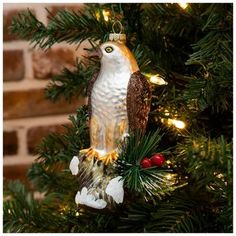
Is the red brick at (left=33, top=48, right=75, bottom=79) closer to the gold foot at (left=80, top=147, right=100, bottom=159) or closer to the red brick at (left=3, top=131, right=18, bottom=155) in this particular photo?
the red brick at (left=3, top=131, right=18, bottom=155)

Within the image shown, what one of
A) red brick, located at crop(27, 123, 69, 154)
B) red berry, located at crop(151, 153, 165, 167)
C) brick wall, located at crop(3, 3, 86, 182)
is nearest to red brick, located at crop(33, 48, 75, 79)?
brick wall, located at crop(3, 3, 86, 182)

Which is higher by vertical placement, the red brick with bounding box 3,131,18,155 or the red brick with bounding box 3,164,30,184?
the red brick with bounding box 3,131,18,155

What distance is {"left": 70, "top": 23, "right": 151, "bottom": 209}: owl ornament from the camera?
0.63 metres

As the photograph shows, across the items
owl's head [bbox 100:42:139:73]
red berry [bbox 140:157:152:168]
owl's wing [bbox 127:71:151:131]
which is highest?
owl's head [bbox 100:42:139:73]

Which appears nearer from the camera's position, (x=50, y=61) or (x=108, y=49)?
(x=108, y=49)

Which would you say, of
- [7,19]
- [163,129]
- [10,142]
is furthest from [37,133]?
[163,129]

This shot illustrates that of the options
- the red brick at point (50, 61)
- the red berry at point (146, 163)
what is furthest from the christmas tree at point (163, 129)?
the red brick at point (50, 61)

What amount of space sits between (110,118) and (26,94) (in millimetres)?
437

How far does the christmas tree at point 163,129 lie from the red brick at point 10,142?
0.68ft

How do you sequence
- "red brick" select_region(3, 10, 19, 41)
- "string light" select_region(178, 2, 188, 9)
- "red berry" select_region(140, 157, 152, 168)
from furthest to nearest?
1. "red brick" select_region(3, 10, 19, 41)
2. "string light" select_region(178, 2, 188, 9)
3. "red berry" select_region(140, 157, 152, 168)

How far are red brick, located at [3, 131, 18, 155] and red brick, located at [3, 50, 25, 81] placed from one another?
11cm

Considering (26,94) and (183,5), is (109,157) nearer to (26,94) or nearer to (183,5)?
(183,5)

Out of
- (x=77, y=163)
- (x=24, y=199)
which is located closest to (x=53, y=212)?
(x=24, y=199)

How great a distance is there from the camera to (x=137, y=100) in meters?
0.63
